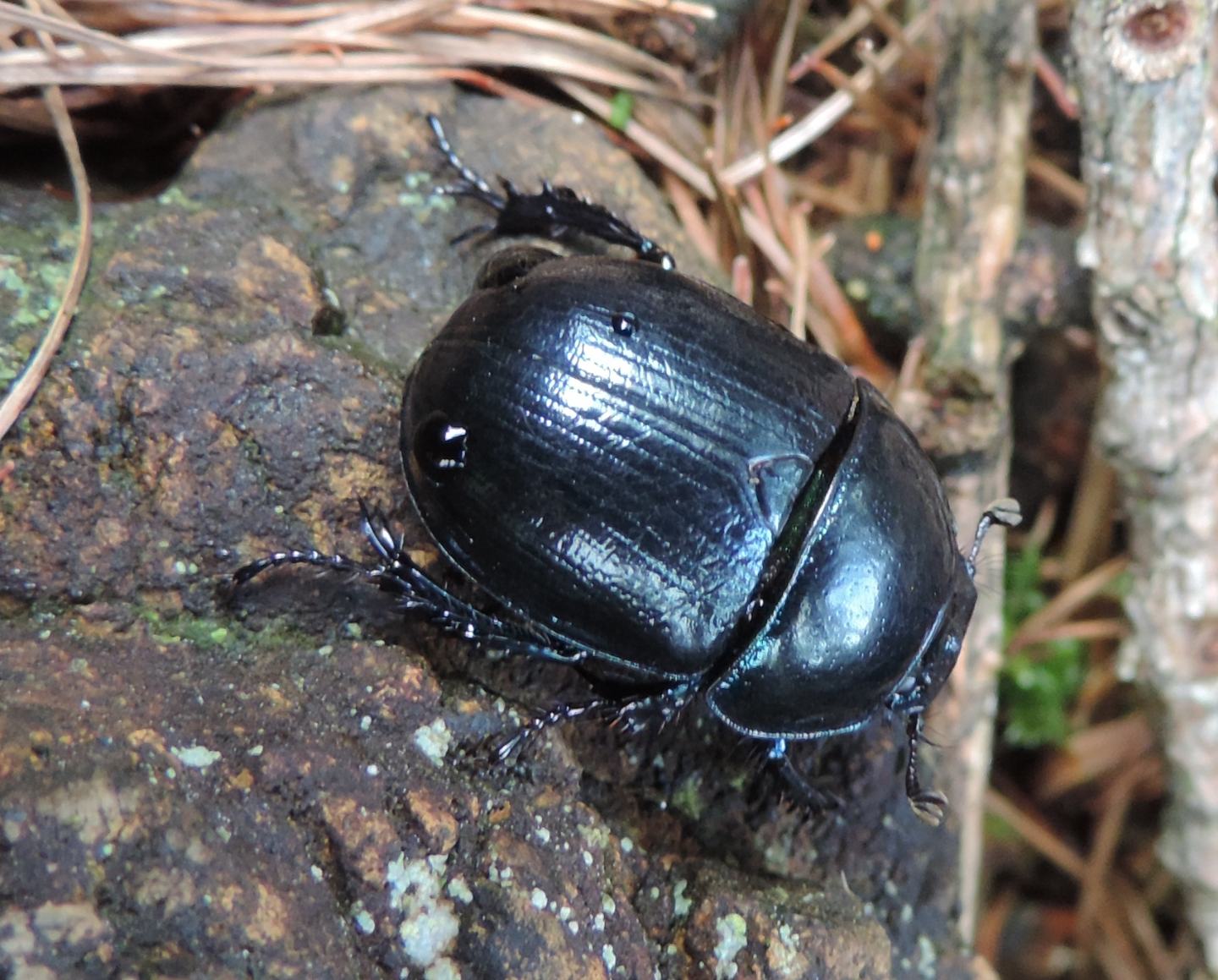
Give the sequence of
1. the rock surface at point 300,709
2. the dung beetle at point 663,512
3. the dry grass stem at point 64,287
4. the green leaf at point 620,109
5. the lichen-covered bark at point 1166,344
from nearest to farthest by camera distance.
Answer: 1. the rock surface at point 300,709
2. the dry grass stem at point 64,287
3. the dung beetle at point 663,512
4. the lichen-covered bark at point 1166,344
5. the green leaf at point 620,109

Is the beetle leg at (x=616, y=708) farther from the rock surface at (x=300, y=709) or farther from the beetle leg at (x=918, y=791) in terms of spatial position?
the beetle leg at (x=918, y=791)

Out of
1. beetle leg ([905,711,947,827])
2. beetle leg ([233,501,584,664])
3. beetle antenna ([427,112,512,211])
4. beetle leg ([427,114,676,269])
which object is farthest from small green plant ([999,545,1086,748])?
beetle antenna ([427,112,512,211])

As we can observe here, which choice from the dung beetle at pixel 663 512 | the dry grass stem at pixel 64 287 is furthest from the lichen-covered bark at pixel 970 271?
the dry grass stem at pixel 64 287

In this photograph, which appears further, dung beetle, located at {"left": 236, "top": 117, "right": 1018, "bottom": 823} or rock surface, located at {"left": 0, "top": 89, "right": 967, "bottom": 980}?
dung beetle, located at {"left": 236, "top": 117, "right": 1018, "bottom": 823}

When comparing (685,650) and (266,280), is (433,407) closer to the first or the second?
(266,280)

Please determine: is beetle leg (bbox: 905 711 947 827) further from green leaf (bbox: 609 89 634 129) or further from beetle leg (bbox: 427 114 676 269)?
green leaf (bbox: 609 89 634 129)

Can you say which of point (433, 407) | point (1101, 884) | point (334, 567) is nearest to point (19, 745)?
point (334, 567)
